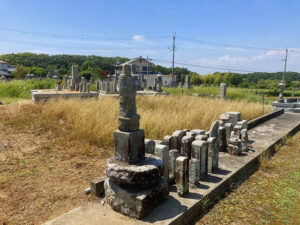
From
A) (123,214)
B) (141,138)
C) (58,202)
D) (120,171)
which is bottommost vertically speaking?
(58,202)

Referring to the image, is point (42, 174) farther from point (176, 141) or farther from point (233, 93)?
point (233, 93)

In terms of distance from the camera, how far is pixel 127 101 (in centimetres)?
227

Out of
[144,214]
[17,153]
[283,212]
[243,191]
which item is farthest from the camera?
[17,153]

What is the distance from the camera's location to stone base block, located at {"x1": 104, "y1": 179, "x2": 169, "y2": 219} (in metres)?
2.10

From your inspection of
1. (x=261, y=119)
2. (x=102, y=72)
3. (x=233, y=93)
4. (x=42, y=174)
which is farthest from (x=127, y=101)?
(x=102, y=72)

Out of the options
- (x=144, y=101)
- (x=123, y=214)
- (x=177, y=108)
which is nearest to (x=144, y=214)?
(x=123, y=214)

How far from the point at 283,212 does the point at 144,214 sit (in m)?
1.81

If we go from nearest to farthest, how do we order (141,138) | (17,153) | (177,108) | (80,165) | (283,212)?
(141,138)
(283,212)
(80,165)
(17,153)
(177,108)

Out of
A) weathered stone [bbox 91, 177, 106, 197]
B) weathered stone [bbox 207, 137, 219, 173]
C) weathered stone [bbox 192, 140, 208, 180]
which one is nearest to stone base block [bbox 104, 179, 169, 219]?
weathered stone [bbox 91, 177, 106, 197]

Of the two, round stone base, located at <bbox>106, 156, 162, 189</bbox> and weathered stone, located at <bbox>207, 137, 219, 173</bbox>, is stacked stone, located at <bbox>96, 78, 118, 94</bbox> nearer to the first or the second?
weathered stone, located at <bbox>207, 137, 219, 173</bbox>

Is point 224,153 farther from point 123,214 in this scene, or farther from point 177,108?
point 177,108

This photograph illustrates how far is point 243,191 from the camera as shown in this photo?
10.3ft

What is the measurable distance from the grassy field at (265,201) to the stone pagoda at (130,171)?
72 centimetres

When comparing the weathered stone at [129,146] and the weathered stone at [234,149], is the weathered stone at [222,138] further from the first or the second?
the weathered stone at [129,146]
